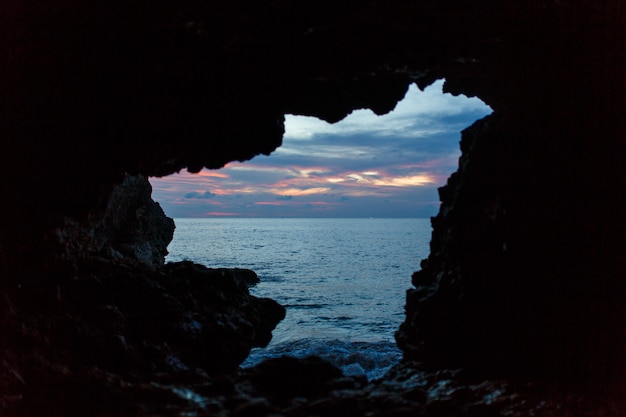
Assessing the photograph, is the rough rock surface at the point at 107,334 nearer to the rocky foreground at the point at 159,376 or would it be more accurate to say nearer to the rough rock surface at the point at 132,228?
the rocky foreground at the point at 159,376

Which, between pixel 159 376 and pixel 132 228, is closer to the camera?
pixel 159 376

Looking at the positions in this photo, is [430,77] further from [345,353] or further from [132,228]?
[132,228]

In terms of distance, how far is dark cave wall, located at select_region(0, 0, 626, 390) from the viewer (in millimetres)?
5859

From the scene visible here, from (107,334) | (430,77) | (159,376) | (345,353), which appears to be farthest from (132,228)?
(430,77)

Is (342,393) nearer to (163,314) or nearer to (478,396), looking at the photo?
(478,396)

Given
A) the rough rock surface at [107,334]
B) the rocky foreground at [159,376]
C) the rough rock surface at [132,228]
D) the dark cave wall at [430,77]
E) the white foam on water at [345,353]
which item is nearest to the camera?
the rocky foreground at [159,376]

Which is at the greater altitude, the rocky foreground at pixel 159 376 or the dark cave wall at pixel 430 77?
the dark cave wall at pixel 430 77

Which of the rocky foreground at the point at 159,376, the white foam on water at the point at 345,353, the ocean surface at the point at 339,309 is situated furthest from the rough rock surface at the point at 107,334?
the ocean surface at the point at 339,309

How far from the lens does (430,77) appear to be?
26.1 ft

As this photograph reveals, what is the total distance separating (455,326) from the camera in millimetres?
7383

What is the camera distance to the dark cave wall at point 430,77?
19.2 ft

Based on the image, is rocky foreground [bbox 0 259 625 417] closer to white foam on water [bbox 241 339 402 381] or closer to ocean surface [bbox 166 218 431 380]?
ocean surface [bbox 166 218 431 380]

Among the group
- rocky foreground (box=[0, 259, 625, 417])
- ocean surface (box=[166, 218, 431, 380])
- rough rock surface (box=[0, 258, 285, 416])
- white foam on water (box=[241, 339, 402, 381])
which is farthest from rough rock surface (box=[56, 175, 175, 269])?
ocean surface (box=[166, 218, 431, 380])

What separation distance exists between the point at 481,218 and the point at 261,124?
530cm
